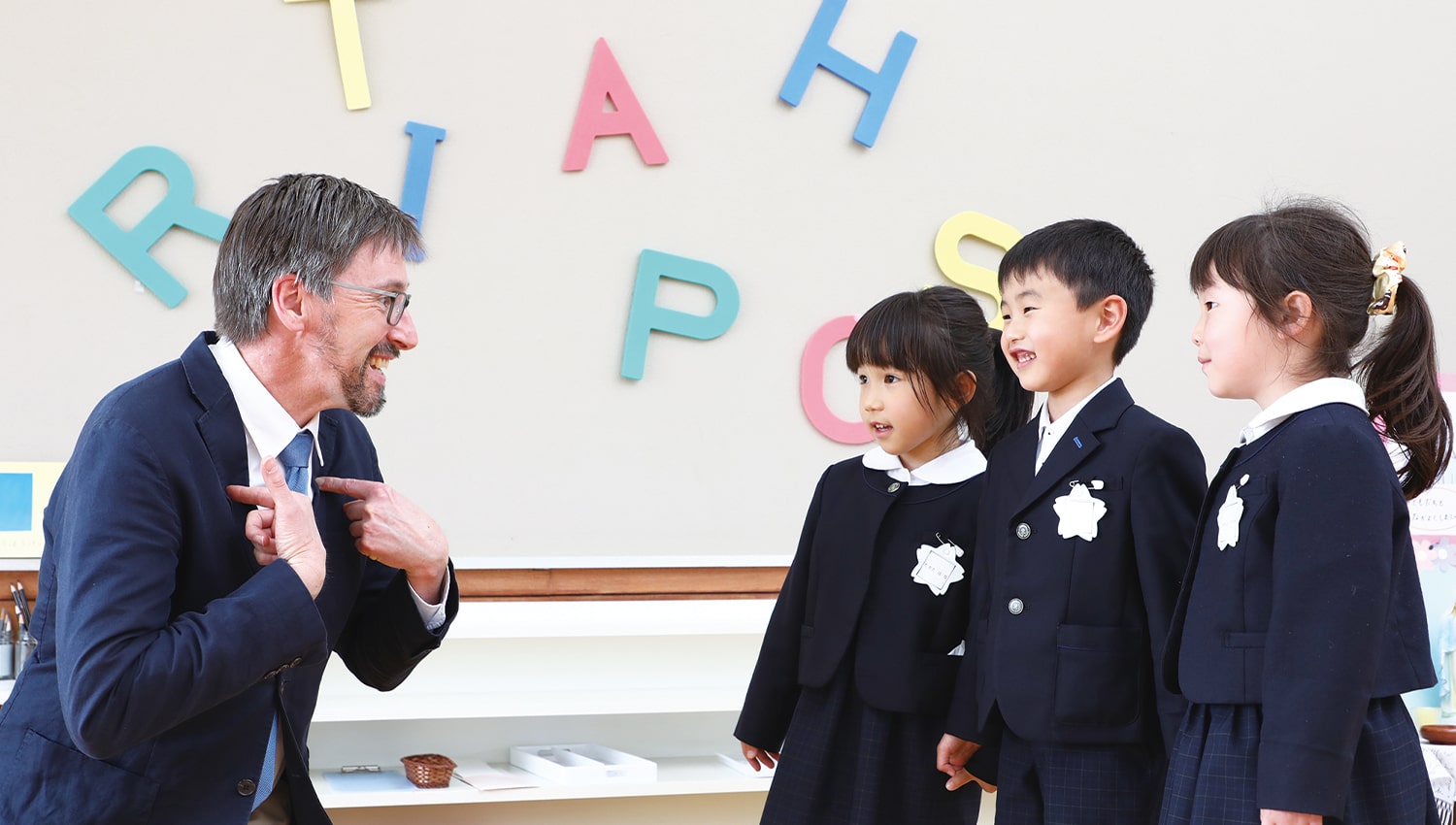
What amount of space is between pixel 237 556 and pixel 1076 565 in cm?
110

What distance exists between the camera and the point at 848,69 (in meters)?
3.01

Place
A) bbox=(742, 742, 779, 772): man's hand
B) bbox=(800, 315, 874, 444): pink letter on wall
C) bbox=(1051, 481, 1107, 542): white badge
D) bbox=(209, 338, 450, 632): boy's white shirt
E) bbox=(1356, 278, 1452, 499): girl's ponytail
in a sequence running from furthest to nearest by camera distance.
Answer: bbox=(800, 315, 874, 444): pink letter on wall → bbox=(742, 742, 779, 772): man's hand → bbox=(1051, 481, 1107, 542): white badge → bbox=(1356, 278, 1452, 499): girl's ponytail → bbox=(209, 338, 450, 632): boy's white shirt

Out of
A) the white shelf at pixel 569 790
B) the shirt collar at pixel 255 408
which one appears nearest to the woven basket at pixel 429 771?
the white shelf at pixel 569 790

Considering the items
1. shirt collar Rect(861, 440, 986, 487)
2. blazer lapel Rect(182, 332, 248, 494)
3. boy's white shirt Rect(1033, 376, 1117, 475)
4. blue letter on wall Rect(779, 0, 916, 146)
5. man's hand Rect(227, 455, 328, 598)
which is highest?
blue letter on wall Rect(779, 0, 916, 146)

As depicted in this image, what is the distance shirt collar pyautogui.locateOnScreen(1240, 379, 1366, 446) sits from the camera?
159 cm

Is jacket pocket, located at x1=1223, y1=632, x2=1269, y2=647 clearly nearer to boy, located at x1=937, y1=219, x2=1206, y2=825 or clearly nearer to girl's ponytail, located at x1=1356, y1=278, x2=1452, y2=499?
boy, located at x1=937, y1=219, x2=1206, y2=825

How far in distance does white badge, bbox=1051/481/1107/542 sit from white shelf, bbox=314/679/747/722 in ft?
3.68

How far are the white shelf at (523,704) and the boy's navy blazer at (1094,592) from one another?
0.93 meters

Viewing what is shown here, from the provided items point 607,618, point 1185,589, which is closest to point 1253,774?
point 1185,589

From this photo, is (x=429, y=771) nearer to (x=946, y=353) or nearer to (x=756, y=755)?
(x=756, y=755)

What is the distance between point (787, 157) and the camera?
2984 mm

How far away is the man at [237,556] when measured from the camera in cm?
125

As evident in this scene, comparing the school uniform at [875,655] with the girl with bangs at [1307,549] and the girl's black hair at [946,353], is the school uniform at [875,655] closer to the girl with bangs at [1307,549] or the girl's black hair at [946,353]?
the girl's black hair at [946,353]

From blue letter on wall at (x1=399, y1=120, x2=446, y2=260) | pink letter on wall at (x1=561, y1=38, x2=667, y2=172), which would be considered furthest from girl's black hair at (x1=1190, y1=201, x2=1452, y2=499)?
blue letter on wall at (x1=399, y1=120, x2=446, y2=260)
